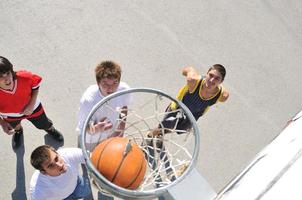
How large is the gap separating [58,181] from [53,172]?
19cm

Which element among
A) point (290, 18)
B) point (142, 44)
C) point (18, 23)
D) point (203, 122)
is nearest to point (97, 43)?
point (142, 44)

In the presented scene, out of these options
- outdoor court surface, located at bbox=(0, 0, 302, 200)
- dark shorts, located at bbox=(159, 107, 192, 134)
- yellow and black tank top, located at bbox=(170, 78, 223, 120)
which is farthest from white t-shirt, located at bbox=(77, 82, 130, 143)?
outdoor court surface, located at bbox=(0, 0, 302, 200)

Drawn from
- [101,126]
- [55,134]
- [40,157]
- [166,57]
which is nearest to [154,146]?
[101,126]

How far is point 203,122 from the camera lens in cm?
457

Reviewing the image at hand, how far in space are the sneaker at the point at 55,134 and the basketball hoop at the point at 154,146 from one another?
78cm

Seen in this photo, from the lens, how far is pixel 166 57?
16.1 feet

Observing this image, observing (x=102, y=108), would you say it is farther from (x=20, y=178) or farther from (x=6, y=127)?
(x=20, y=178)

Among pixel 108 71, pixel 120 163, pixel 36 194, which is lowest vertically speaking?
pixel 120 163

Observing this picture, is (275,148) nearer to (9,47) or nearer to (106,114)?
(106,114)

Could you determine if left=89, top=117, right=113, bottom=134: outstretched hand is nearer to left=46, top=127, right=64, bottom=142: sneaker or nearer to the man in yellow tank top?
the man in yellow tank top

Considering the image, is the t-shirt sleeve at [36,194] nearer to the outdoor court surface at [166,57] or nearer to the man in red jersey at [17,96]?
the man in red jersey at [17,96]

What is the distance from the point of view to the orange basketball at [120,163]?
231 centimetres

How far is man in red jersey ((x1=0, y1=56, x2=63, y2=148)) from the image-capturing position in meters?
2.79

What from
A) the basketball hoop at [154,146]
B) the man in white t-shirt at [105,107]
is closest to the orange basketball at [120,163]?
the basketball hoop at [154,146]
